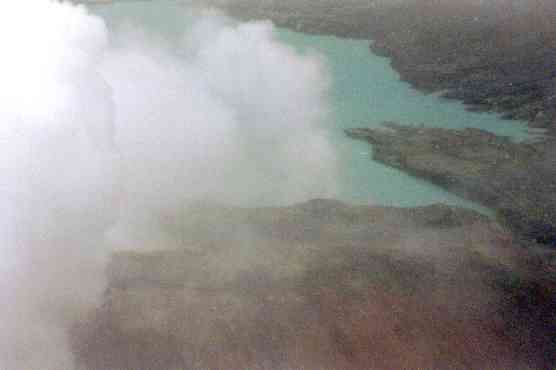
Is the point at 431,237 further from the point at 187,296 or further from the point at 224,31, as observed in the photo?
the point at 224,31

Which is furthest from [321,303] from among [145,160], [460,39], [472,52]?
[460,39]

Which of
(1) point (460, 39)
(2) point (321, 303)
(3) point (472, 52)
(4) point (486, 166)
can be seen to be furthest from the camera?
(1) point (460, 39)

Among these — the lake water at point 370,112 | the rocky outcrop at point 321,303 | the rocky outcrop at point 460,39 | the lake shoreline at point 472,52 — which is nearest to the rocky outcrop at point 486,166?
the lake shoreline at point 472,52

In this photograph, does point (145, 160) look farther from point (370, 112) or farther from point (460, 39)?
point (460, 39)

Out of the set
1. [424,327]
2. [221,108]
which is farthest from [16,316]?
[221,108]

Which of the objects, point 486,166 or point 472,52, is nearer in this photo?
point 486,166
